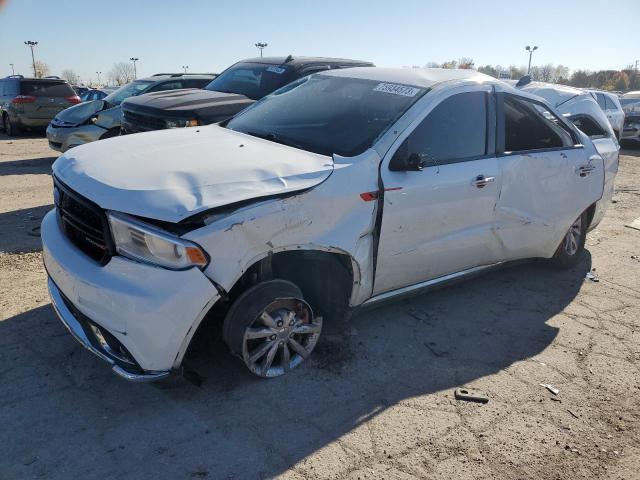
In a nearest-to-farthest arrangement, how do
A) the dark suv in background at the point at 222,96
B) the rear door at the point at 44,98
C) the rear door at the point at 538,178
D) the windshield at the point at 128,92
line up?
the rear door at the point at 538,178
the dark suv in background at the point at 222,96
the windshield at the point at 128,92
the rear door at the point at 44,98

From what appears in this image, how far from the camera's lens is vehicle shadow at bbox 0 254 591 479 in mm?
2539

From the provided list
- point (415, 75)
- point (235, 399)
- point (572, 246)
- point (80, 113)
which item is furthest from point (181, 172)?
point (80, 113)

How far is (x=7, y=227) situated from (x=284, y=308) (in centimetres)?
406

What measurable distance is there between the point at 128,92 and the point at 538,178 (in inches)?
323

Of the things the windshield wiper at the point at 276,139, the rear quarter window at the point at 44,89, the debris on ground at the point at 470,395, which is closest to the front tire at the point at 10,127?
the rear quarter window at the point at 44,89

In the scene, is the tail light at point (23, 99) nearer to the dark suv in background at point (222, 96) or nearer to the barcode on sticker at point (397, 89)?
the dark suv in background at point (222, 96)

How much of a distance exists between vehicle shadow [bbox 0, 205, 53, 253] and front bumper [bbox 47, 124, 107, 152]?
2.40 m

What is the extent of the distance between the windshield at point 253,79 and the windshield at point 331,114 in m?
2.95

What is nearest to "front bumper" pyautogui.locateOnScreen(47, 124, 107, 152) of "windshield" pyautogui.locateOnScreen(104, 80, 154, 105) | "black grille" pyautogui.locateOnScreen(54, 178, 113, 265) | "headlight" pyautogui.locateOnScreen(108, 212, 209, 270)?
"windshield" pyautogui.locateOnScreen(104, 80, 154, 105)

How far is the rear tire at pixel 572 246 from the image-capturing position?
16.8ft

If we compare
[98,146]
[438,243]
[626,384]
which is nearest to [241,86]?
[98,146]

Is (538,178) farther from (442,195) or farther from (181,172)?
(181,172)

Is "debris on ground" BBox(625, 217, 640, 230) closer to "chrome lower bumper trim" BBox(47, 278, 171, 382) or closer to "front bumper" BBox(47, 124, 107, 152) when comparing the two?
"chrome lower bumper trim" BBox(47, 278, 171, 382)

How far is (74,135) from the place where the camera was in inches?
339
